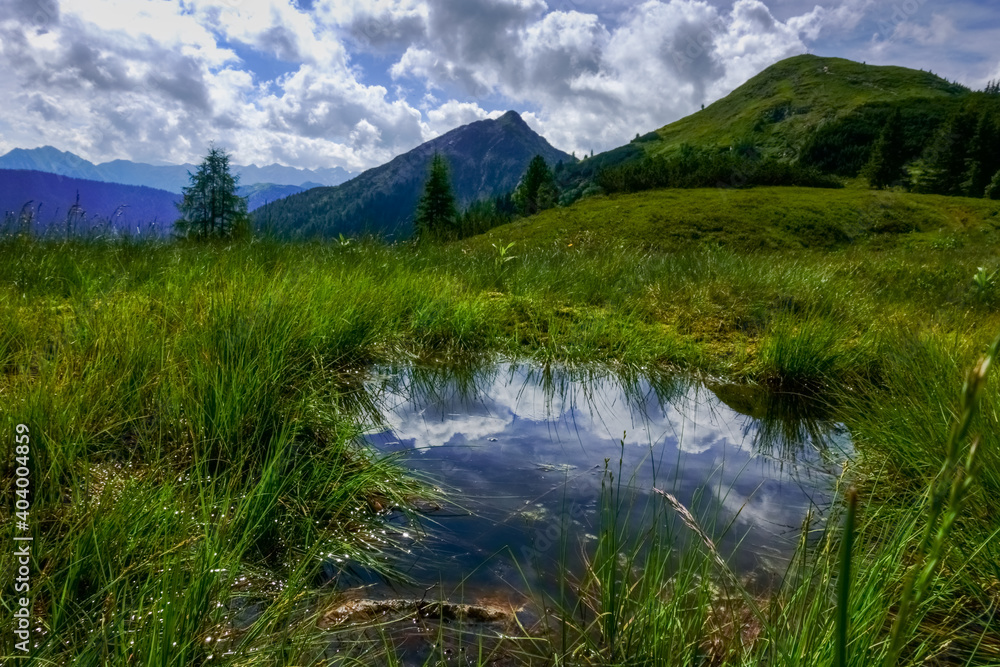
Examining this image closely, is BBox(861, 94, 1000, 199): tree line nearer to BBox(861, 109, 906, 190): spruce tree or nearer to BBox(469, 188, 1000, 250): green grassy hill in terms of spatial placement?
BBox(861, 109, 906, 190): spruce tree

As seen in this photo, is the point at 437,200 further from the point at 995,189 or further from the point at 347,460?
the point at 995,189

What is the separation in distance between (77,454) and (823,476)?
13.0 ft

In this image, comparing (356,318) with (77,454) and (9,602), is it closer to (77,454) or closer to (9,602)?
(77,454)

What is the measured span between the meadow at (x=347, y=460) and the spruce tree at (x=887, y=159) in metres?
61.3

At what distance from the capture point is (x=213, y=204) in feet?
58.4

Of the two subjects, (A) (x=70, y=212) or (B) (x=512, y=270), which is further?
(B) (x=512, y=270)

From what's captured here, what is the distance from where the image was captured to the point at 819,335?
17.5 ft

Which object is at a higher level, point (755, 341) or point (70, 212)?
point (70, 212)

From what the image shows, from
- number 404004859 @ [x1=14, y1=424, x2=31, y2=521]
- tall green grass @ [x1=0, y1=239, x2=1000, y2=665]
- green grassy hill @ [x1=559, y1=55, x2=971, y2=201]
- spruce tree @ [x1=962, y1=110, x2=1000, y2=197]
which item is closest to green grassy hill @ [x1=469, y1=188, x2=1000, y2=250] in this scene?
tall green grass @ [x1=0, y1=239, x2=1000, y2=665]

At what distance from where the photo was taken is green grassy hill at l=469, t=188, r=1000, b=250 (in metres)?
27.0

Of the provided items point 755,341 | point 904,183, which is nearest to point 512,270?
point 755,341

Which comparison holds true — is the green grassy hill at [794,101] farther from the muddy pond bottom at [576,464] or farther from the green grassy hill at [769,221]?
the muddy pond bottom at [576,464]

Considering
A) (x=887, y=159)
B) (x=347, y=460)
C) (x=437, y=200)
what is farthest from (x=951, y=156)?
(x=347, y=460)

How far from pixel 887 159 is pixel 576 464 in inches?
2727
